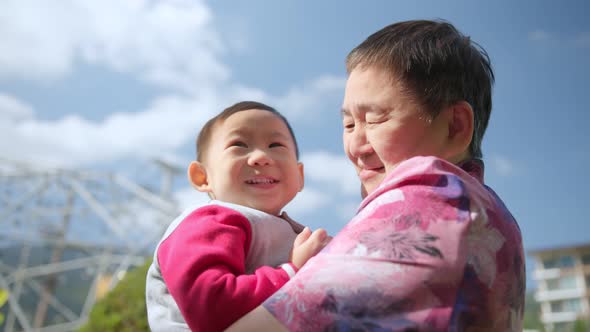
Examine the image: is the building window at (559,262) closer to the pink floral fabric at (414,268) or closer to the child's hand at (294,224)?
the child's hand at (294,224)

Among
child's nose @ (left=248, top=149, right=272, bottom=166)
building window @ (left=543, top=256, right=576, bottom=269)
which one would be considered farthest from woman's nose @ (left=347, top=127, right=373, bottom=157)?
building window @ (left=543, top=256, right=576, bottom=269)

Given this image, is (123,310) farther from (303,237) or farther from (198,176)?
(303,237)

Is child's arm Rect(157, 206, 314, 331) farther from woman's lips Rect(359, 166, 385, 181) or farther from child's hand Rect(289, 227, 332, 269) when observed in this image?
woman's lips Rect(359, 166, 385, 181)

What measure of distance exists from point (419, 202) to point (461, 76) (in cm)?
50

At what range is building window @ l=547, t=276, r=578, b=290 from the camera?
6057cm

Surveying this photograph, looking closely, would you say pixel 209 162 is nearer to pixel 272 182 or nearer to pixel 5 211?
pixel 272 182

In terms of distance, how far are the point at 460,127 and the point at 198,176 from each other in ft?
3.24

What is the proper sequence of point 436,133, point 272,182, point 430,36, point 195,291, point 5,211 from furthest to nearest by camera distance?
point 5,211
point 272,182
point 430,36
point 436,133
point 195,291

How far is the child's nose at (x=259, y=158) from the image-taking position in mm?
1812

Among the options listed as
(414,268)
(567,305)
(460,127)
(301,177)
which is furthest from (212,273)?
(567,305)

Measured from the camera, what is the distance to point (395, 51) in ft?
4.77

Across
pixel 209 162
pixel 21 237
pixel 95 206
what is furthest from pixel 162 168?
pixel 209 162

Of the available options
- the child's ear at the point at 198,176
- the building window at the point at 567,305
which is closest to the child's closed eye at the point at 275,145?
the child's ear at the point at 198,176

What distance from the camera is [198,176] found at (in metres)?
2.02
